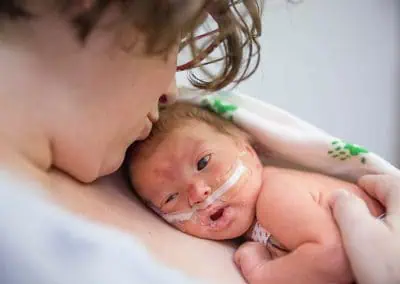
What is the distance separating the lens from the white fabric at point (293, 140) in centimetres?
89

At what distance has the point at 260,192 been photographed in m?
0.84

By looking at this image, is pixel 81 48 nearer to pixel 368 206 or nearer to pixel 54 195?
pixel 54 195

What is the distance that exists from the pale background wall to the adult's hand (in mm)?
519

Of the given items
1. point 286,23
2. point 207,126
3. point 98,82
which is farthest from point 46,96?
point 286,23

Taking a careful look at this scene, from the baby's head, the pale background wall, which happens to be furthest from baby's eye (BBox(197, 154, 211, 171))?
the pale background wall

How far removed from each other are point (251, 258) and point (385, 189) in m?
0.18

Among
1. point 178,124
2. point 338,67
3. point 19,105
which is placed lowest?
point 338,67

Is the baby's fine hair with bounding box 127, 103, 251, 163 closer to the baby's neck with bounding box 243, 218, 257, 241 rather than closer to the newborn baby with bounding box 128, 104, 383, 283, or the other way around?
the newborn baby with bounding box 128, 104, 383, 283

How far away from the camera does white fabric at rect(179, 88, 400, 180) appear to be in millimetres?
893

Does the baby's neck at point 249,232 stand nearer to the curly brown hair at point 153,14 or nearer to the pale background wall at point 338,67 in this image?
the curly brown hair at point 153,14

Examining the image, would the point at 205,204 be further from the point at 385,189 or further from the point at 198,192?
the point at 385,189

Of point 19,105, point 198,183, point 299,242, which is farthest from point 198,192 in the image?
point 19,105

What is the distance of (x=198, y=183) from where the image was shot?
0.81m

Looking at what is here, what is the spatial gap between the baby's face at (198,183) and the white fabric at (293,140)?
9 centimetres
